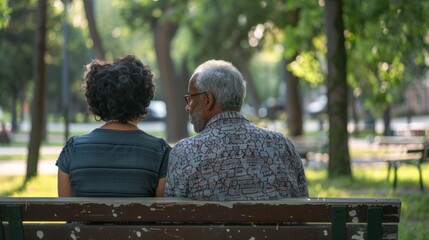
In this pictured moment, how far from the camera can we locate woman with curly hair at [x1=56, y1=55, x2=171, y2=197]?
4.95 metres

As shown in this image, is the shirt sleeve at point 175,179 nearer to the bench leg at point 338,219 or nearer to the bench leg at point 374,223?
the bench leg at point 338,219

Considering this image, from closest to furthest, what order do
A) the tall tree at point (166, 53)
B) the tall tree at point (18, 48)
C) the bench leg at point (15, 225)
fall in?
the bench leg at point (15, 225)
the tall tree at point (166, 53)
the tall tree at point (18, 48)

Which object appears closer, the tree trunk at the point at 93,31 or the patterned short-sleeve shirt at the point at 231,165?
the patterned short-sleeve shirt at the point at 231,165

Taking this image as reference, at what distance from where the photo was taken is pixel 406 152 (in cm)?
1502

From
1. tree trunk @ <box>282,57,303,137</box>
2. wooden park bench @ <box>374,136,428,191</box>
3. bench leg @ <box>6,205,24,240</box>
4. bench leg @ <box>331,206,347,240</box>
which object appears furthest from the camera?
tree trunk @ <box>282,57,303,137</box>

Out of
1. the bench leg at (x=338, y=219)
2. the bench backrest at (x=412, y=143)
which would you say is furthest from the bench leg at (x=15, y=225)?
the bench backrest at (x=412, y=143)

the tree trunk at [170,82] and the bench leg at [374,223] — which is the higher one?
the tree trunk at [170,82]

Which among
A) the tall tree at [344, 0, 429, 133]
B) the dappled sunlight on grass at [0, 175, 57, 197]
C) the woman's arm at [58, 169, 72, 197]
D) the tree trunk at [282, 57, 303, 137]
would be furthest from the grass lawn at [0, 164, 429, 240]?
the tree trunk at [282, 57, 303, 137]

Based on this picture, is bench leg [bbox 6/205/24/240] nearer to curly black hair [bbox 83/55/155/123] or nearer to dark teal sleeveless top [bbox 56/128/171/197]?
dark teal sleeveless top [bbox 56/128/171/197]

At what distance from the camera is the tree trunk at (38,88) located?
17.9m

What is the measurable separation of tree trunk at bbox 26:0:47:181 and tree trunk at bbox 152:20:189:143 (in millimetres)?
17107

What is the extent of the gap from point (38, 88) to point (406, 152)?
6.99 m

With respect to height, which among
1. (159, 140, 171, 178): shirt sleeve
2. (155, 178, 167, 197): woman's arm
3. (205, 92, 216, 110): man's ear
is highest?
(205, 92, 216, 110): man's ear

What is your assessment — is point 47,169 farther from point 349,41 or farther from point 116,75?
point 116,75
